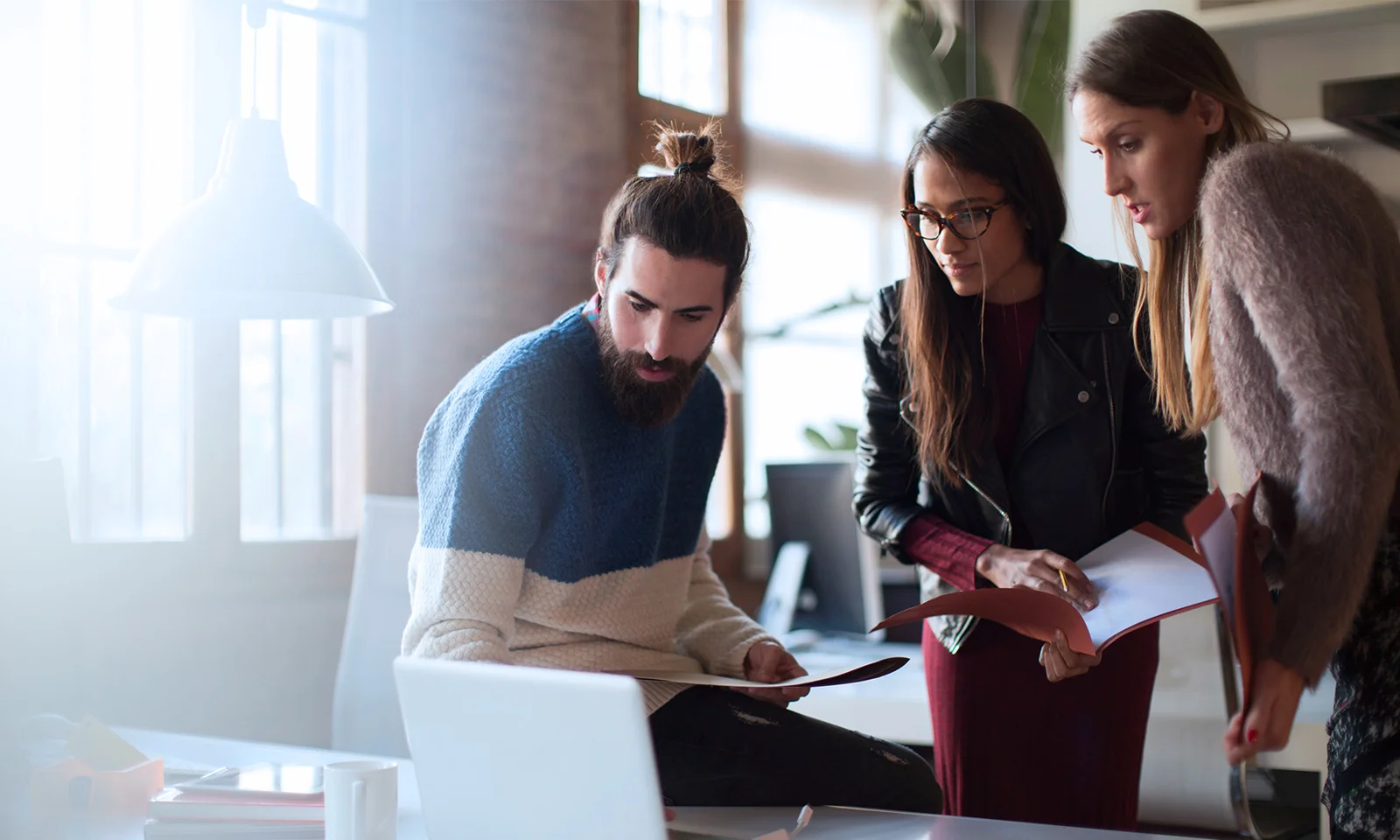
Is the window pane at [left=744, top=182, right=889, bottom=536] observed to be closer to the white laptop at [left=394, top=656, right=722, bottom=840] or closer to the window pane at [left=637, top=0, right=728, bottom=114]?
the window pane at [left=637, top=0, right=728, bottom=114]

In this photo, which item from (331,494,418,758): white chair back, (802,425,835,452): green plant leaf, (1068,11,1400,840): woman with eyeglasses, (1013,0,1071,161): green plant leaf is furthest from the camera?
(802,425,835,452): green plant leaf

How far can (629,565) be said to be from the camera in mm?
1480

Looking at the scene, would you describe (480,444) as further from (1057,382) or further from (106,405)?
(106,405)

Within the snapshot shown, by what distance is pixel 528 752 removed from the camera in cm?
90

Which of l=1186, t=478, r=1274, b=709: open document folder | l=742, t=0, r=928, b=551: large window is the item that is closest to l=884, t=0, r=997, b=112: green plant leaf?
l=742, t=0, r=928, b=551: large window

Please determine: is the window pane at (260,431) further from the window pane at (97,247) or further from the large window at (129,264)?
the window pane at (97,247)

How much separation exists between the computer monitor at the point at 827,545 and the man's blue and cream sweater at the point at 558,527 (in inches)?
57.4

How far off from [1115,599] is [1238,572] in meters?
0.37

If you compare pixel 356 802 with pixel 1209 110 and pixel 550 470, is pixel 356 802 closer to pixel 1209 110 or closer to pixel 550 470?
pixel 550 470

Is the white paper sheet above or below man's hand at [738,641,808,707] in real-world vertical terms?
above

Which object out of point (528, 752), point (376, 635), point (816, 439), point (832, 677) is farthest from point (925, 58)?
point (528, 752)

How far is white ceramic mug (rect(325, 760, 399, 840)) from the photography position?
1.14 m

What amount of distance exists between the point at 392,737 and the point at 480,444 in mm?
1060

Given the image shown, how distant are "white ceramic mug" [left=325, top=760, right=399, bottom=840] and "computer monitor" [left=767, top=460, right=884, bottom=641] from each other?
1.93 meters
